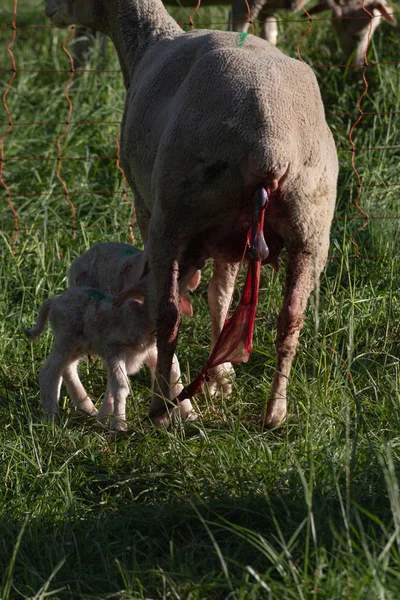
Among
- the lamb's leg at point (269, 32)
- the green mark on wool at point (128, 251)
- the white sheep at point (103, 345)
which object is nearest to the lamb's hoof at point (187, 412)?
the white sheep at point (103, 345)

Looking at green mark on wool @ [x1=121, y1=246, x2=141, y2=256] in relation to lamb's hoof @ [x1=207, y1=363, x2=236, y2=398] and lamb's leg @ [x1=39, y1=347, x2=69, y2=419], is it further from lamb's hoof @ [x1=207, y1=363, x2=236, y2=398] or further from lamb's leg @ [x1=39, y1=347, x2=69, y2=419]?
lamb's hoof @ [x1=207, y1=363, x2=236, y2=398]

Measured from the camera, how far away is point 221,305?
15.0 ft

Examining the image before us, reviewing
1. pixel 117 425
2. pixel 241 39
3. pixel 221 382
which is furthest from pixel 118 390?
pixel 241 39

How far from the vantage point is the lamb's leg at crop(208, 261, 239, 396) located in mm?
4418

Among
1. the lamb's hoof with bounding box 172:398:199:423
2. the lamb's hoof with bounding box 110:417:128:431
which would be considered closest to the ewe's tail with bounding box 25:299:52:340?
the lamb's hoof with bounding box 110:417:128:431

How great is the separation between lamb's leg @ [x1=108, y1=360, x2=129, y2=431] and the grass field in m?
0.06

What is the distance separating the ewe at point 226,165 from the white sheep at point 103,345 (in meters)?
0.14

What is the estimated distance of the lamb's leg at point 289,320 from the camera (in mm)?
3859

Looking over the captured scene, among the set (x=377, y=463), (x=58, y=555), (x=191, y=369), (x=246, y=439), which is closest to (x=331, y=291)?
(x=191, y=369)

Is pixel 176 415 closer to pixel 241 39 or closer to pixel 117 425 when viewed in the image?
pixel 117 425

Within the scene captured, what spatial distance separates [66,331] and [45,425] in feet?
1.43

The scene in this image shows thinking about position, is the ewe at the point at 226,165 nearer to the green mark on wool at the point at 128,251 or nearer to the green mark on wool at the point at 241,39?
the green mark on wool at the point at 241,39

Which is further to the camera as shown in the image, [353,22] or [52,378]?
[353,22]

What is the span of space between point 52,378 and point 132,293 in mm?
531
